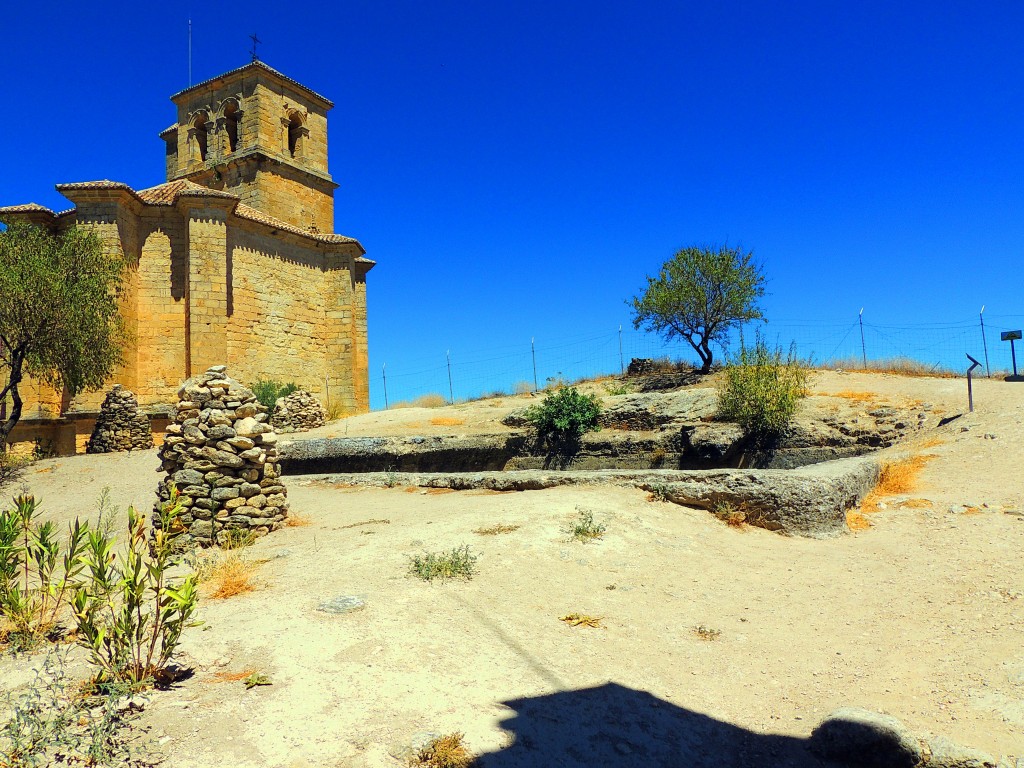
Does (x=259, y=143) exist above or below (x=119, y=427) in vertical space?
above

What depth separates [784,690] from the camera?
151 inches

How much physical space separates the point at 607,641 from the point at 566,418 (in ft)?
27.3

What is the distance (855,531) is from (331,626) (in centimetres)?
592

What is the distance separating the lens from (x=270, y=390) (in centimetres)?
1997

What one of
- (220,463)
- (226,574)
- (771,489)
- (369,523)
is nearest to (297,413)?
(220,463)

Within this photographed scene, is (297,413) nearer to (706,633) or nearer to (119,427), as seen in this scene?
(119,427)

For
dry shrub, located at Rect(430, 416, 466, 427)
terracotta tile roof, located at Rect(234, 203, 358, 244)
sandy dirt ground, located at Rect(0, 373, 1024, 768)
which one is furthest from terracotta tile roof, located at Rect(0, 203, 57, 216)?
sandy dirt ground, located at Rect(0, 373, 1024, 768)

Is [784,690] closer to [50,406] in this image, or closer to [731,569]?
[731,569]

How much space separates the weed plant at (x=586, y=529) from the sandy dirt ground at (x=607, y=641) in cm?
11

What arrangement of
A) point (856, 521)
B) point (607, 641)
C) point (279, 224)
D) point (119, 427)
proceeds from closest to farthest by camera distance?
1. point (607, 641)
2. point (856, 521)
3. point (119, 427)
4. point (279, 224)

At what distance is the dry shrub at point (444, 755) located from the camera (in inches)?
109

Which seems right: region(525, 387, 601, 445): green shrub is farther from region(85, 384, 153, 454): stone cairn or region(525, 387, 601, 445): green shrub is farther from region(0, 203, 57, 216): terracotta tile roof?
region(0, 203, 57, 216): terracotta tile roof

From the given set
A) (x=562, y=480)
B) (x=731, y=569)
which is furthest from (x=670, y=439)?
(x=731, y=569)

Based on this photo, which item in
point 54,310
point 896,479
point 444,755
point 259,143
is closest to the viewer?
point 444,755
